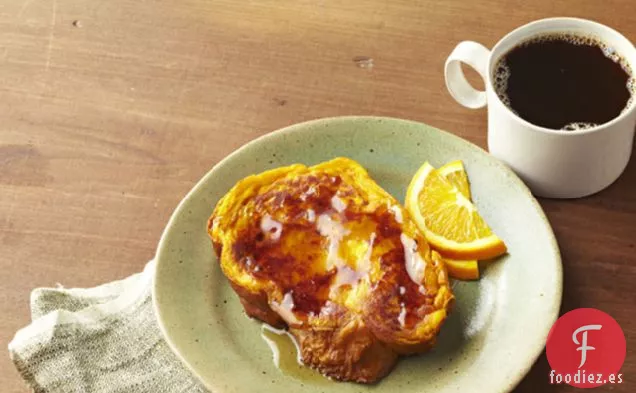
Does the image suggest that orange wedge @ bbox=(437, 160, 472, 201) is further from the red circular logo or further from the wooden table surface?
the red circular logo

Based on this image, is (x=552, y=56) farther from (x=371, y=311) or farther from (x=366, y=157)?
(x=371, y=311)

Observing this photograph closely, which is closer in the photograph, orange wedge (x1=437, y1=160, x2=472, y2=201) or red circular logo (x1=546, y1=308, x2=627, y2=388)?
red circular logo (x1=546, y1=308, x2=627, y2=388)

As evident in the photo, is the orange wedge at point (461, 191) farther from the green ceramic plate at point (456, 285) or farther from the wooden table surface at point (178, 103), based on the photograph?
the wooden table surface at point (178, 103)

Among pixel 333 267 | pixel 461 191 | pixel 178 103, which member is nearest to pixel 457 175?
pixel 461 191

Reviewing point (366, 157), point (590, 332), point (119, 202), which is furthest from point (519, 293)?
point (119, 202)

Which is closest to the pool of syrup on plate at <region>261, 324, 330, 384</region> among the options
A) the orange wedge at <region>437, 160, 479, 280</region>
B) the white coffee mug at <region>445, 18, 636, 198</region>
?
the orange wedge at <region>437, 160, 479, 280</region>

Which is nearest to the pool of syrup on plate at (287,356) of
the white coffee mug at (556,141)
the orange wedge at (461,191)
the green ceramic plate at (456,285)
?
the green ceramic plate at (456,285)

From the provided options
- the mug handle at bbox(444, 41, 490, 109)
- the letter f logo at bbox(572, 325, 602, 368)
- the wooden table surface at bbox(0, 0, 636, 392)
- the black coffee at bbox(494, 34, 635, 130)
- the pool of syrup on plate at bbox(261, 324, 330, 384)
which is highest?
the black coffee at bbox(494, 34, 635, 130)

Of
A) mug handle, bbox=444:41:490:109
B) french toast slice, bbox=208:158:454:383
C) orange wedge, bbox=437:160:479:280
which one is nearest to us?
french toast slice, bbox=208:158:454:383
